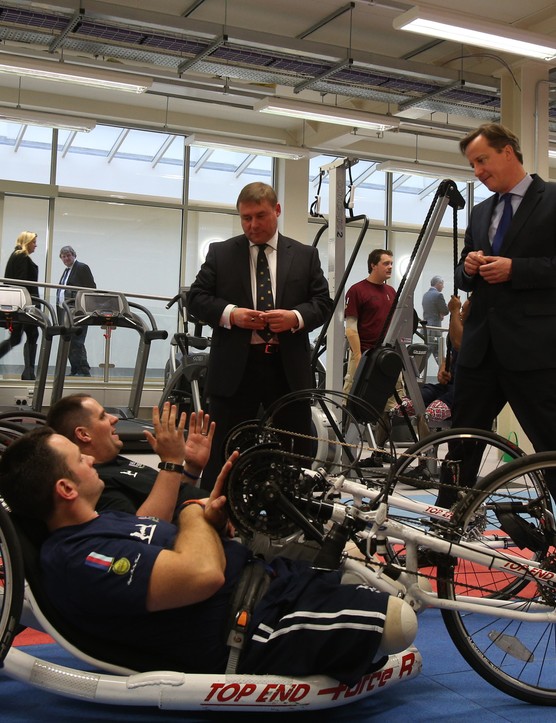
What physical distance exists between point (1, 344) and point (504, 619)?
769cm

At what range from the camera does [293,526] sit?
2.23 metres

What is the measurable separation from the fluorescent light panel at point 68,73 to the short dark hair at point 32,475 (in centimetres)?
635

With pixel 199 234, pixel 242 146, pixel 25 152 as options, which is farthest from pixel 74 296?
pixel 199 234

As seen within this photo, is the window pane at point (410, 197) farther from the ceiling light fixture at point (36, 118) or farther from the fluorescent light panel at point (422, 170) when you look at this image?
the ceiling light fixture at point (36, 118)

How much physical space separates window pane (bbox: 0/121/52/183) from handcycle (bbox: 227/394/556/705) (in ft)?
34.1

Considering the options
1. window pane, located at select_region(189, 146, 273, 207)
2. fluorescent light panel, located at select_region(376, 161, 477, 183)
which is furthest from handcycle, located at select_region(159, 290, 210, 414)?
window pane, located at select_region(189, 146, 273, 207)

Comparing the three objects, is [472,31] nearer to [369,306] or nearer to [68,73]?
[369,306]

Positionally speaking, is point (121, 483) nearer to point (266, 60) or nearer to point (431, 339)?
point (266, 60)

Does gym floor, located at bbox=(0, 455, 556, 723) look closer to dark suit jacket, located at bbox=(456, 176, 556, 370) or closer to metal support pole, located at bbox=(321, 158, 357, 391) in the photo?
dark suit jacket, located at bbox=(456, 176, 556, 370)

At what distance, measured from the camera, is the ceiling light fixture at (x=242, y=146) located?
32.4 ft

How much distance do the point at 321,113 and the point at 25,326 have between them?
12.9 ft

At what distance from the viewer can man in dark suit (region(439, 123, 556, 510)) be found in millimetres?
2910

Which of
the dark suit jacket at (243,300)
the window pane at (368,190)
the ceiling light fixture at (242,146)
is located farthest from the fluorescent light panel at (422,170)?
the dark suit jacket at (243,300)

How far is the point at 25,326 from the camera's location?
356 inches
